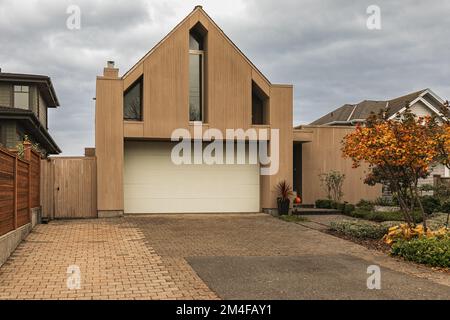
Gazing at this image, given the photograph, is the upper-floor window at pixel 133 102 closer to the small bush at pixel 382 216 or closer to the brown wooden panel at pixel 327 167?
the brown wooden panel at pixel 327 167

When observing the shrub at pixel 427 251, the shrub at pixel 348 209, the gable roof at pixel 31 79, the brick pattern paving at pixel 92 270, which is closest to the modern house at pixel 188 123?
the shrub at pixel 348 209

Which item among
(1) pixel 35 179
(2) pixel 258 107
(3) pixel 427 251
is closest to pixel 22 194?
(1) pixel 35 179

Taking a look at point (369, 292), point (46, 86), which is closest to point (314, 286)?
point (369, 292)

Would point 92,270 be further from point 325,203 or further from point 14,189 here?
point 325,203

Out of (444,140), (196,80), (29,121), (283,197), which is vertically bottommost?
(283,197)

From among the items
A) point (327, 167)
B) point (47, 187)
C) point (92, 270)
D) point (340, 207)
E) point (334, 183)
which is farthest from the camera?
point (327, 167)

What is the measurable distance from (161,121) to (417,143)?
30.6ft

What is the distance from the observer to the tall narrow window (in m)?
18.3

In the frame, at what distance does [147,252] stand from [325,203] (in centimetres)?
1135

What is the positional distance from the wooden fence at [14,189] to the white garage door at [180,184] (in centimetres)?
463

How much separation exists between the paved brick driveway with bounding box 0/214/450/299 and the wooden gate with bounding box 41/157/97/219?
854 millimetres

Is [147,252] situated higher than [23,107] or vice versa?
[23,107]

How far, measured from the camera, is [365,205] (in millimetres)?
20203

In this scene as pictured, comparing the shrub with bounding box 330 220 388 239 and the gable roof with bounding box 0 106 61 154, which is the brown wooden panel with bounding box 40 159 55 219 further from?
the shrub with bounding box 330 220 388 239
